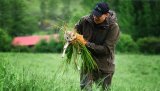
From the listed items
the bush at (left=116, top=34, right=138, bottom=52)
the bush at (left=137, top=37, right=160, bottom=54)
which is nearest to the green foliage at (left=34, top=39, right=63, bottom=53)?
the bush at (left=116, top=34, right=138, bottom=52)

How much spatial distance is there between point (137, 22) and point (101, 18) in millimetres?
69375

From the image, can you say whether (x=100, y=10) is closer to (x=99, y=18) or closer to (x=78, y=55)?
(x=99, y=18)

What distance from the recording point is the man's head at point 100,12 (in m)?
7.00

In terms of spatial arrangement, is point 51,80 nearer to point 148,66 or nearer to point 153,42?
point 148,66

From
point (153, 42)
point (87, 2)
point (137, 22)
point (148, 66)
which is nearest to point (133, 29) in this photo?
point (137, 22)

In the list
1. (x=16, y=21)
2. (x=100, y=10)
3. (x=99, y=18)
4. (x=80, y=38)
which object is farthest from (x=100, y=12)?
(x=16, y=21)

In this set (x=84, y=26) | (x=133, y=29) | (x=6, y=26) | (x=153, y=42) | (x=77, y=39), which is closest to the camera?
(x=77, y=39)

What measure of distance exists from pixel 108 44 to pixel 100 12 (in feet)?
1.78

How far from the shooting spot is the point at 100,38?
738 centimetres

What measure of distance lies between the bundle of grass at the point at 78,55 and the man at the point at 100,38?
11cm

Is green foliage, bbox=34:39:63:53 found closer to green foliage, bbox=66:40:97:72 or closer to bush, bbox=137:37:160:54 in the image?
bush, bbox=137:37:160:54

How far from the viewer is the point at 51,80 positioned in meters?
5.82

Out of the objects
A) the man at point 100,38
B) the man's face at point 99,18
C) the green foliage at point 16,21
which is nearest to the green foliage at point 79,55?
the man at point 100,38

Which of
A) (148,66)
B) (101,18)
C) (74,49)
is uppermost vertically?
(101,18)
